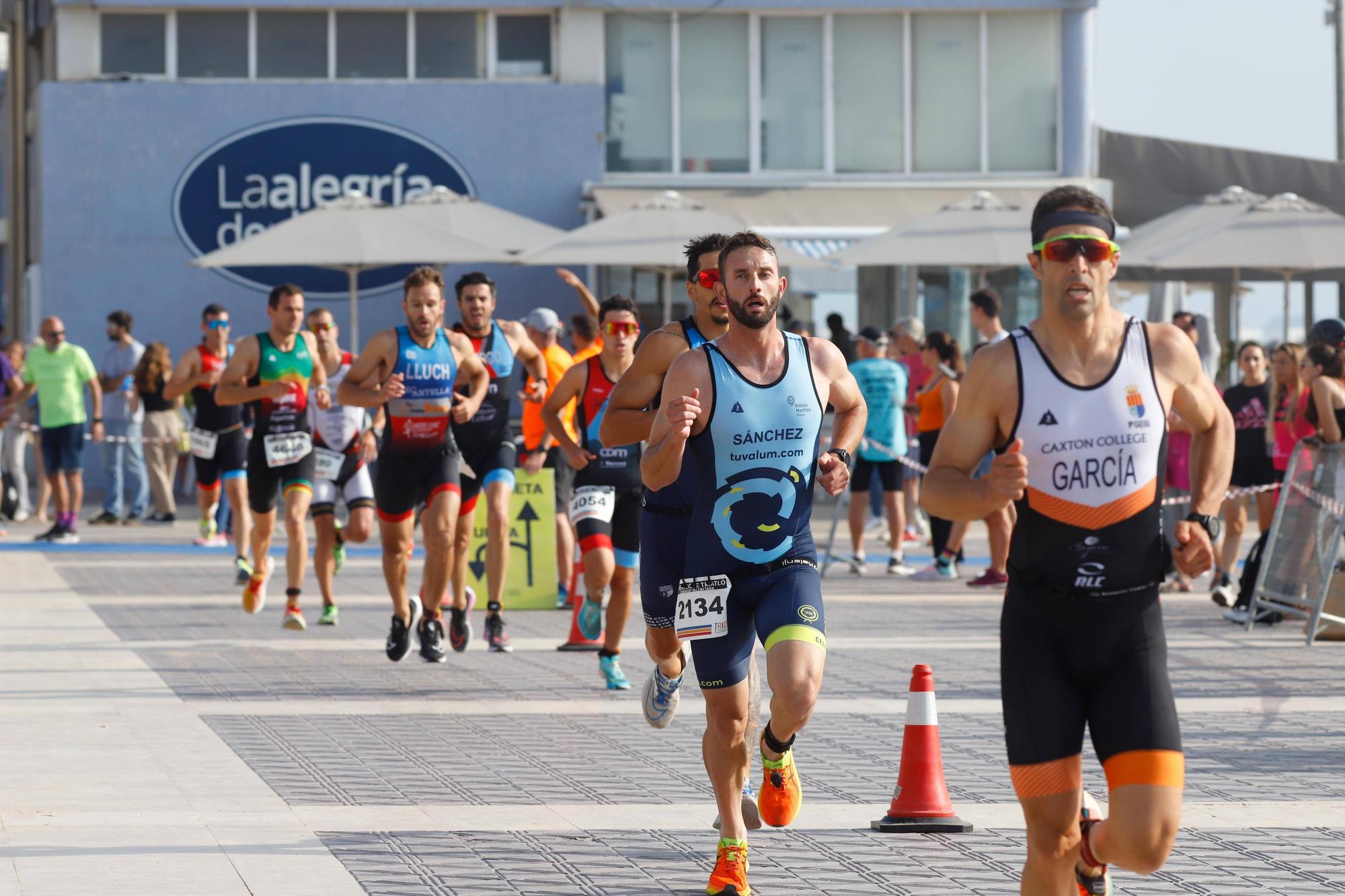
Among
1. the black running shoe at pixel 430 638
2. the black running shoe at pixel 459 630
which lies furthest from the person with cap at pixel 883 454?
the black running shoe at pixel 430 638

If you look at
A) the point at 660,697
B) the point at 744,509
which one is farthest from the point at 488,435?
the point at 744,509

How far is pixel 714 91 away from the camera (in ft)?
90.6

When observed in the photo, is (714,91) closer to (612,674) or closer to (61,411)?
(61,411)

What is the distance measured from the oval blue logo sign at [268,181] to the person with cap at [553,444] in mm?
11616

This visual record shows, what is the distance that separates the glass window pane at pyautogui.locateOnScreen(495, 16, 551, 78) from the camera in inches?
1077

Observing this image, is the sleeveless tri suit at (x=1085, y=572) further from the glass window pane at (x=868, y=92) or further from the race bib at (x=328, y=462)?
the glass window pane at (x=868, y=92)

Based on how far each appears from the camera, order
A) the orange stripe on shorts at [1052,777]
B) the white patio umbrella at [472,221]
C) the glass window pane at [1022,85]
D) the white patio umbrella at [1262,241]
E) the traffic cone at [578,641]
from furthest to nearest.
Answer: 1. the glass window pane at [1022,85]
2. the white patio umbrella at [472,221]
3. the white patio umbrella at [1262,241]
4. the traffic cone at [578,641]
5. the orange stripe on shorts at [1052,777]

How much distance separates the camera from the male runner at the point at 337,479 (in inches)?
524

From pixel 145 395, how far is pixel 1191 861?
17.3m

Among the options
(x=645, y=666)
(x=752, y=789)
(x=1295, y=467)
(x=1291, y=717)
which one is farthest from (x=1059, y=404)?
(x=1295, y=467)

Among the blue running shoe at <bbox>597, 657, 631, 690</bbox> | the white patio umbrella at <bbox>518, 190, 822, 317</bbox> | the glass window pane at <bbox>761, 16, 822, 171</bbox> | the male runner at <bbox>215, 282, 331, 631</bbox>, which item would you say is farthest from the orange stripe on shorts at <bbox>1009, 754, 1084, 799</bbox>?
the glass window pane at <bbox>761, 16, 822, 171</bbox>

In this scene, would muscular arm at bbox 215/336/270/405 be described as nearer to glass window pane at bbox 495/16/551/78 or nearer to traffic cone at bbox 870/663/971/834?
traffic cone at bbox 870/663/971/834

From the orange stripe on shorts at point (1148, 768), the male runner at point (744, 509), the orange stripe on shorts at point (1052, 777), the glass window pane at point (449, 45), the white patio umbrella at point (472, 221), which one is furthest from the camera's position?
the glass window pane at point (449, 45)

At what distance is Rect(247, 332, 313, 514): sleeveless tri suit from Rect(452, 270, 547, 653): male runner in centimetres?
175
